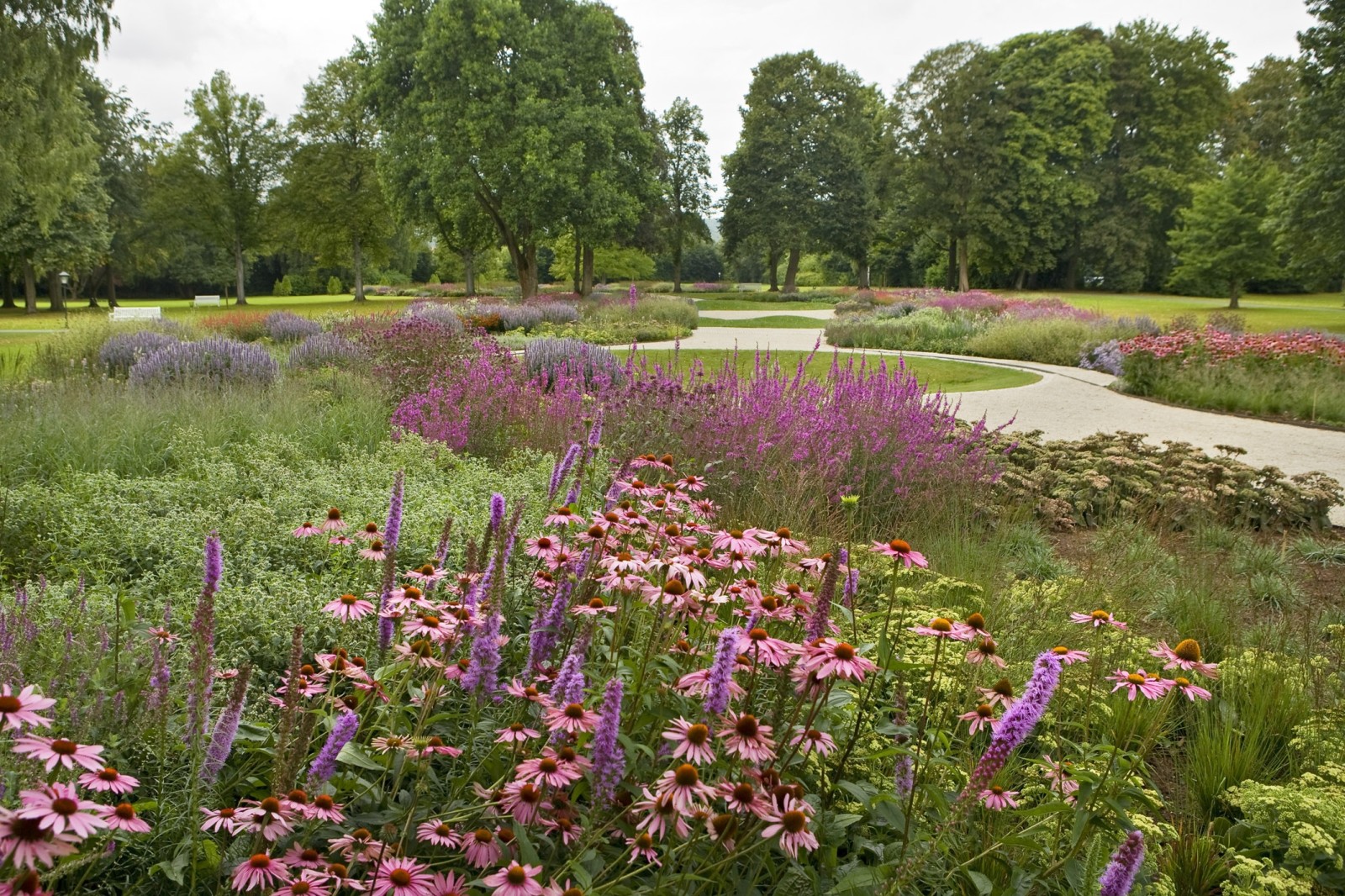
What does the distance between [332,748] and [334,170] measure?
3669cm

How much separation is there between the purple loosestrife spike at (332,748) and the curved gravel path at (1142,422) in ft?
18.6

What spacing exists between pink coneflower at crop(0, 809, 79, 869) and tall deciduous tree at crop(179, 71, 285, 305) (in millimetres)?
38605

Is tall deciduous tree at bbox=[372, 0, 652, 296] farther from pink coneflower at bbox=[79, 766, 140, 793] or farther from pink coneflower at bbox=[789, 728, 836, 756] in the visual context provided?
pink coneflower at bbox=[79, 766, 140, 793]

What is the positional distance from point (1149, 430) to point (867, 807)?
799cm

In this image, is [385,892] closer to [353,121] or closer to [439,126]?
[439,126]

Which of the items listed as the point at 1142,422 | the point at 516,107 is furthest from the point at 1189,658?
the point at 516,107

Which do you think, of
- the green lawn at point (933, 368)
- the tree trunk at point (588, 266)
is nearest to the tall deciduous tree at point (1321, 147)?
the green lawn at point (933, 368)

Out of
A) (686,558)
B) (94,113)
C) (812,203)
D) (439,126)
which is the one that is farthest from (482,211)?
(686,558)

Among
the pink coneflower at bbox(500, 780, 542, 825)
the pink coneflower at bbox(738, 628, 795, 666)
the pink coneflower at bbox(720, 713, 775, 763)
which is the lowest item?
the pink coneflower at bbox(500, 780, 542, 825)

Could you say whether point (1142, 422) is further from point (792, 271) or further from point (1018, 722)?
point (792, 271)

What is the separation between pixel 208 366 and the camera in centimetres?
815

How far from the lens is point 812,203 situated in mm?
36125

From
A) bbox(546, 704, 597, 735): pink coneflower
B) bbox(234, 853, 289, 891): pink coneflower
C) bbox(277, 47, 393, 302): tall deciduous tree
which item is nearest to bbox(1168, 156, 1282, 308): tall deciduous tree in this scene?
bbox(277, 47, 393, 302): tall deciduous tree

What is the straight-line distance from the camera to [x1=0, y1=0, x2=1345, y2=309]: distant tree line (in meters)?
23.9
